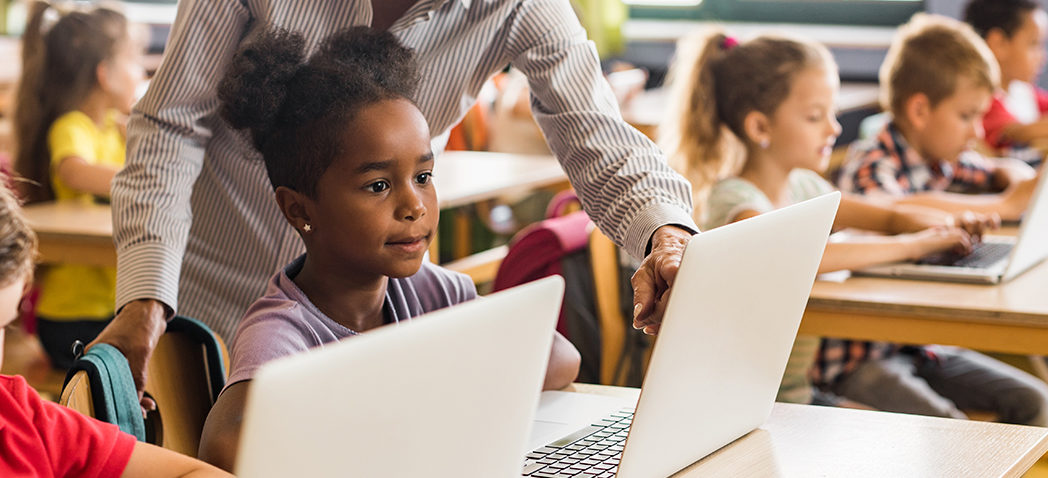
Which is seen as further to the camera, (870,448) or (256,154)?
(256,154)

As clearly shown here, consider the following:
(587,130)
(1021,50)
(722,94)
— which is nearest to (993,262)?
(722,94)

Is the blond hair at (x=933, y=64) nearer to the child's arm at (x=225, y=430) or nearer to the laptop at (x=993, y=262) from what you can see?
the laptop at (x=993, y=262)

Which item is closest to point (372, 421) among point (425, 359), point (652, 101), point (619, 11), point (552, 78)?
point (425, 359)

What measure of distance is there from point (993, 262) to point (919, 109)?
2.31ft

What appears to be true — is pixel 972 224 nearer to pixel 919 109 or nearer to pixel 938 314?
pixel 938 314

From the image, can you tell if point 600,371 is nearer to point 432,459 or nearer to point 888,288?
point 888,288

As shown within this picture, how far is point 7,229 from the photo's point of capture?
0.97m

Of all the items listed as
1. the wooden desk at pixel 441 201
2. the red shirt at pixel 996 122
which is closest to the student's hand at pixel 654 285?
the wooden desk at pixel 441 201

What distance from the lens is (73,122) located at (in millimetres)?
2887

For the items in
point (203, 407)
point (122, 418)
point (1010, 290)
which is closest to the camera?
point (122, 418)

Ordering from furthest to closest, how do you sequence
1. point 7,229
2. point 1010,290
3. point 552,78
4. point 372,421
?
1. point 1010,290
2. point 552,78
3. point 7,229
4. point 372,421

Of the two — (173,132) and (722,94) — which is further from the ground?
(173,132)

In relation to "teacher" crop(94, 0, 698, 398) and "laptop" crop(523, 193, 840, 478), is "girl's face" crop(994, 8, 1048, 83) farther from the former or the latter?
"laptop" crop(523, 193, 840, 478)

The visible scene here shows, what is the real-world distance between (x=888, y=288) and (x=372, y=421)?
1.45m
